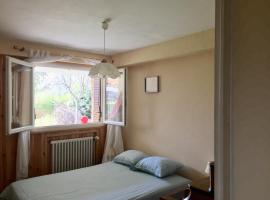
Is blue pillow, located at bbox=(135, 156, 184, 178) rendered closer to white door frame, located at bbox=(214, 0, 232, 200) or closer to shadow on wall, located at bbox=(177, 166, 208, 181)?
shadow on wall, located at bbox=(177, 166, 208, 181)

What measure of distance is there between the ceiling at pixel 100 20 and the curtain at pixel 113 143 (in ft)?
5.26

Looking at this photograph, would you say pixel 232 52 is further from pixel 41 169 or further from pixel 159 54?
pixel 41 169

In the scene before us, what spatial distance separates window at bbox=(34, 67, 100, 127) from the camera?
3920 millimetres

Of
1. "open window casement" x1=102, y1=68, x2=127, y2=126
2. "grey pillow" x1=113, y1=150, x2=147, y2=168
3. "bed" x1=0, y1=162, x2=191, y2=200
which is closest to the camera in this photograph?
"bed" x1=0, y1=162, x2=191, y2=200

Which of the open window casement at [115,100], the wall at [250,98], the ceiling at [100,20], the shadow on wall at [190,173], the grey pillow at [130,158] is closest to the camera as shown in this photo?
the wall at [250,98]

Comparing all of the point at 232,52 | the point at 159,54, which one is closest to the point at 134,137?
the point at 159,54

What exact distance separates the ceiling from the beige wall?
524 mm

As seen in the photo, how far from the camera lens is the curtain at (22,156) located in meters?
3.29

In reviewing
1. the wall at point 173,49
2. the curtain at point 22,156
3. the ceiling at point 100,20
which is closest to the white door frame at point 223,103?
the ceiling at point 100,20

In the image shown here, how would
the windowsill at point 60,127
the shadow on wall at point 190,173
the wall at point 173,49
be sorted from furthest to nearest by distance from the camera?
1. the windowsill at point 60,127
2. the shadow on wall at point 190,173
3. the wall at point 173,49

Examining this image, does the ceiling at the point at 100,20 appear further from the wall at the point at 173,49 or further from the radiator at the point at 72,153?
the radiator at the point at 72,153

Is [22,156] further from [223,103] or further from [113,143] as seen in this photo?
[223,103]

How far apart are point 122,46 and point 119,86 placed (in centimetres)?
81

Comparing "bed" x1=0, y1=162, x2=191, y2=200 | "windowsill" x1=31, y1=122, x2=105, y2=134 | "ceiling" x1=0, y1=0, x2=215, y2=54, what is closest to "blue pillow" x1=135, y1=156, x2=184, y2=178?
"bed" x1=0, y1=162, x2=191, y2=200
